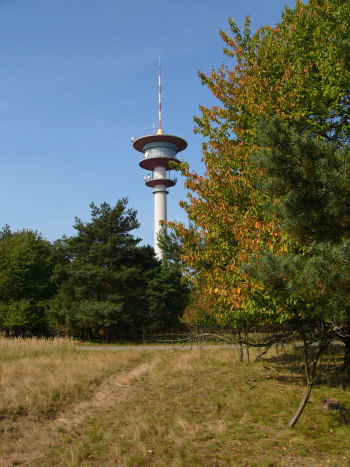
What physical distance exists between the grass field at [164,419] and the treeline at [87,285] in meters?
17.0

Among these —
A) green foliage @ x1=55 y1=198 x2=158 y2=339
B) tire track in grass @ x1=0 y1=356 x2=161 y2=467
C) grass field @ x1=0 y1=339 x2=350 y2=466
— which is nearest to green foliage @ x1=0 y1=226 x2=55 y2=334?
green foliage @ x1=55 y1=198 x2=158 y2=339

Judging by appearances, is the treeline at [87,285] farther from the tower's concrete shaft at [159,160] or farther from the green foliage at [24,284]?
the tower's concrete shaft at [159,160]

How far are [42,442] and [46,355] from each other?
12.6m

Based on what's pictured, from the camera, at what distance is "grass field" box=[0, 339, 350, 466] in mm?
6531

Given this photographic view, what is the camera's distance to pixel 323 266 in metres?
5.10

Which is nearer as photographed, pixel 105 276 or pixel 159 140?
pixel 105 276

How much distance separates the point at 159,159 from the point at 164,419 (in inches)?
2381

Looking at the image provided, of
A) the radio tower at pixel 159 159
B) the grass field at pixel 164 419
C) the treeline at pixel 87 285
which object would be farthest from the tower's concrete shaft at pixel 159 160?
the grass field at pixel 164 419

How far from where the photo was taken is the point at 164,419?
Answer: 8641 mm

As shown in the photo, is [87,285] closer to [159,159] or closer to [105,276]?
[105,276]

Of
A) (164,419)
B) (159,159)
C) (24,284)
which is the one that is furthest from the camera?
(159,159)

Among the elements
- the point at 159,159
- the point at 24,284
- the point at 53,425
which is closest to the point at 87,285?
the point at 24,284

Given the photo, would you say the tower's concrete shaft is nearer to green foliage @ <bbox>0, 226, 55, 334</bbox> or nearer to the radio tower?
the radio tower

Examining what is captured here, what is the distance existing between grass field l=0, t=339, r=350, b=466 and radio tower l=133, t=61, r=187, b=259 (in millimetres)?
53587
